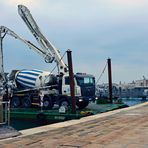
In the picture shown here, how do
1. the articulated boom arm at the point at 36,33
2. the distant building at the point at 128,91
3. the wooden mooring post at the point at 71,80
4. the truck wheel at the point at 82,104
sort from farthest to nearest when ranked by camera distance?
the distant building at the point at 128,91, the articulated boom arm at the point at 36,33, the truck wheel at the point at 82,104, the wooden mooring post at the point at 71,80

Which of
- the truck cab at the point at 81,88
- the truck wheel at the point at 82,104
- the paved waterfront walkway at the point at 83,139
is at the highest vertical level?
the truck cab at the point at 81,88

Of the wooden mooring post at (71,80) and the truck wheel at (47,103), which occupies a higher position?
the wooden mooring post at (71,80)

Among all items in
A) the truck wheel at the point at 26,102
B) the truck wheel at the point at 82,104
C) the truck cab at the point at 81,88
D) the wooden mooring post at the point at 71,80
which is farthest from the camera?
the truck wheel at the point at 26,102

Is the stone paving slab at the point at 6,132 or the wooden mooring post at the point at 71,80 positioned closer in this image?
the stone paving slab at the point at 6,132

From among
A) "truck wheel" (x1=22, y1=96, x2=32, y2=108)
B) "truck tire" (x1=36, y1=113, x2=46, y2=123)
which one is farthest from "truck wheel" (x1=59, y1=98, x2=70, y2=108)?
"truck wheel" (x1=22, y1=96, x2=32, y2=108)

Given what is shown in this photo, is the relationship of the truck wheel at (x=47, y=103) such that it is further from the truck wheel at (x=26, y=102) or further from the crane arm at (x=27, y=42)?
the crane arm at (x=27, y=42)

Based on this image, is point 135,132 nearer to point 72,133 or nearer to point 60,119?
point 72,133

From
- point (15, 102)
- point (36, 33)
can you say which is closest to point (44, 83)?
point (15, 102)

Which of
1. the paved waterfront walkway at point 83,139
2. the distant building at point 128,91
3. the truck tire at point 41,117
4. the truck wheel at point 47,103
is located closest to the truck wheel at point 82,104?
the truck wheel at point 47,103

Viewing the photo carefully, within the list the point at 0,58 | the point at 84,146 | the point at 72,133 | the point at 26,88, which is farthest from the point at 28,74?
the point at 84,146

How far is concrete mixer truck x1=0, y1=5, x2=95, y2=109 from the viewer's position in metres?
27.5

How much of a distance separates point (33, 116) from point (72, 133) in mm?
12689

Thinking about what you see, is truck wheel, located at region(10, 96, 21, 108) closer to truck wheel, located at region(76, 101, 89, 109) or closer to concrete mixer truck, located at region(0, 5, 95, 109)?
concrete mixer truck, located at region(0, 5, 95, 109)

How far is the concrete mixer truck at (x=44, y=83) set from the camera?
27.5 m
